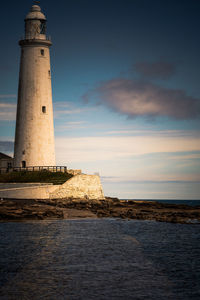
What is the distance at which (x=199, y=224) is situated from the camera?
39938mm

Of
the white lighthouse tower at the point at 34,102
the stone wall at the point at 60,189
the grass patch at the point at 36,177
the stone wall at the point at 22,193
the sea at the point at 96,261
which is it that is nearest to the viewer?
the sea at the point at 96,261

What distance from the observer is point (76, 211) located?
42688 millimetres

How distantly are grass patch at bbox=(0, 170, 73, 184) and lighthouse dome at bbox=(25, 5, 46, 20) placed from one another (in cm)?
2052

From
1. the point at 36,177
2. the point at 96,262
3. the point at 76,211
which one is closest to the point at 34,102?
the point at 36,177

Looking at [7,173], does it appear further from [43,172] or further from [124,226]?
[124,226]

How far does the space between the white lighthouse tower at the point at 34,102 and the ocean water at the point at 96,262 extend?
68.9 feet

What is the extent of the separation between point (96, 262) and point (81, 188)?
29.1m

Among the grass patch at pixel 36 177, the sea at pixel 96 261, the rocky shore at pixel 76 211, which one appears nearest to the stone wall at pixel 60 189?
the rocky shore at pixel 76 211

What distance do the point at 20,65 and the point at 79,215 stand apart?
25778mm

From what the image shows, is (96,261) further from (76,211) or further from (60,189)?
(60,189)

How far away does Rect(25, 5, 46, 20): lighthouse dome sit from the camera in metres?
57.4

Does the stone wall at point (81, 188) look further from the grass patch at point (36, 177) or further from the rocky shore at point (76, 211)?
the rocky shore at point (76, 211)

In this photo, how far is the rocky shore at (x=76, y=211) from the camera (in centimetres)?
3791

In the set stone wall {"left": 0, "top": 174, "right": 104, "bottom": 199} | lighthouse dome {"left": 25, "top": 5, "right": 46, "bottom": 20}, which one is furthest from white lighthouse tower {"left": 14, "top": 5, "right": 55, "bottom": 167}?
stone wall {"left": 0, "top": 174, "right": 104, "bottom": 199}
